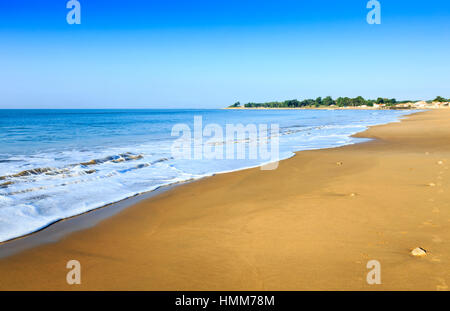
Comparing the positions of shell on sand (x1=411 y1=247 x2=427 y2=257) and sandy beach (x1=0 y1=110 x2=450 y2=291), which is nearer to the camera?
sandy beach (x1=0 y1=110 x2=450 y2=291)

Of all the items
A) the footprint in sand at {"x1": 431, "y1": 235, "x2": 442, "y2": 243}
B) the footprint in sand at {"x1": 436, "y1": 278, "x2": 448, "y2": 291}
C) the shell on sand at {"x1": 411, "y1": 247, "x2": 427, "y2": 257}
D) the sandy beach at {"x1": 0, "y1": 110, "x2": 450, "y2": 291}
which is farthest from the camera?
the footprint in sand at {"x1": 431, "y1": 235, "x2": 442, "y2": 243}

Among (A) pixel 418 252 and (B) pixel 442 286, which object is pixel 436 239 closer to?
(A) pixel 418 252

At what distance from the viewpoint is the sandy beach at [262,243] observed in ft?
9.47

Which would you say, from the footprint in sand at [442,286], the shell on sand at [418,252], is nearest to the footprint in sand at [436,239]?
the shell on sand at [418,252]

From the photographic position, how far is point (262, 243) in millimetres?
3678

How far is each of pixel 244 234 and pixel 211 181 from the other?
3659mm

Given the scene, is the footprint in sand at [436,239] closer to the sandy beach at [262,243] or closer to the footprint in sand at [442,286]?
the sandy beach at [262,243]

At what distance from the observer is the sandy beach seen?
2.89 meters

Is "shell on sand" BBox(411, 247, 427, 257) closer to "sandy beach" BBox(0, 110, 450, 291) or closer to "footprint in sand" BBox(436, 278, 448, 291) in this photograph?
"sandy beach" BBox(0, 110, 450, 291)

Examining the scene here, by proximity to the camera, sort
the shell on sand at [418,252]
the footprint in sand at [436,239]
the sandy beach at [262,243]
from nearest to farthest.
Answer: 1. the sandy beach at [262,243]
2. the shell on sand at [418,252]
3. the footprint in sand at [436,239]

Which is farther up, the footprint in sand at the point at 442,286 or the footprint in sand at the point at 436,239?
the footprint in sand at the point at 436,239

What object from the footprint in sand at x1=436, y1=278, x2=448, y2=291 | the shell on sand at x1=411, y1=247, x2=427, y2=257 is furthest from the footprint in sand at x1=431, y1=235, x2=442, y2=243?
the footprint in sand at x1=436, y1=278, x2=448, y2=291

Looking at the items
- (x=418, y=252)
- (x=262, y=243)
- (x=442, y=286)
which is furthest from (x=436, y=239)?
(x=262, y=243)

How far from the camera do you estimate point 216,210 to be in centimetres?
513
